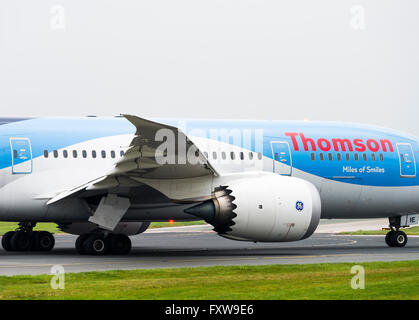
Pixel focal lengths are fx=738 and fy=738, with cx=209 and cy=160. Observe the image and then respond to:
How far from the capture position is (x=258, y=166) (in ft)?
77.5

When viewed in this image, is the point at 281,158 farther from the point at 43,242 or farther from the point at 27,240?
the point at 27,240

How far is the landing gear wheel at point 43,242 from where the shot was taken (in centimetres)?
2428

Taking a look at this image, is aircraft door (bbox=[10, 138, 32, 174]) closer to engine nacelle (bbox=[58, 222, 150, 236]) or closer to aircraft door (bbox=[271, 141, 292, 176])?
engine nacelle (bbox=[58, 222, 150, 236])

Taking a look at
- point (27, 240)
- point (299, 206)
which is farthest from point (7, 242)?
point (299, 206)

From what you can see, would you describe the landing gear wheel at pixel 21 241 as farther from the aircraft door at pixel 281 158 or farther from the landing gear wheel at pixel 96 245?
the aircraft door at pixel 281 158

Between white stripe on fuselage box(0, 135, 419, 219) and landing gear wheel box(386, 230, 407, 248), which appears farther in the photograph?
landing gear wheel box(386, 230, 407, 248)

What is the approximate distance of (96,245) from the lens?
72.0 ft

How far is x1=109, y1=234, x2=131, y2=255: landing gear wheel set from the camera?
22.2 m

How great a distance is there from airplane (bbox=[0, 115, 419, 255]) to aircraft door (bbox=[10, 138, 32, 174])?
0.10ft

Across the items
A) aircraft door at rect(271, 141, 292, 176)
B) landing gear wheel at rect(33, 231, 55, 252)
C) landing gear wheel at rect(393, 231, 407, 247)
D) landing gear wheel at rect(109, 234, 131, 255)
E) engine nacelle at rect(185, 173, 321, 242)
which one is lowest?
landing gear wheel at rect(393, 231, 407, 247)

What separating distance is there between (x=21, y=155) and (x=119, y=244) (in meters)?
3.93

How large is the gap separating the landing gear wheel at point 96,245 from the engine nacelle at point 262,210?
11.3ft

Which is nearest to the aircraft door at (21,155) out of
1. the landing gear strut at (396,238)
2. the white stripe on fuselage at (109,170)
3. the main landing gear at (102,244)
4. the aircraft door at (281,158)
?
the white stripe on fuselage at (109,170)

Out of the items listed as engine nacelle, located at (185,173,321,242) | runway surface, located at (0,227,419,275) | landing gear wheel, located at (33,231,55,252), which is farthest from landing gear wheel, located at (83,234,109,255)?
engine nacelle, located at (185,173,321,242)
